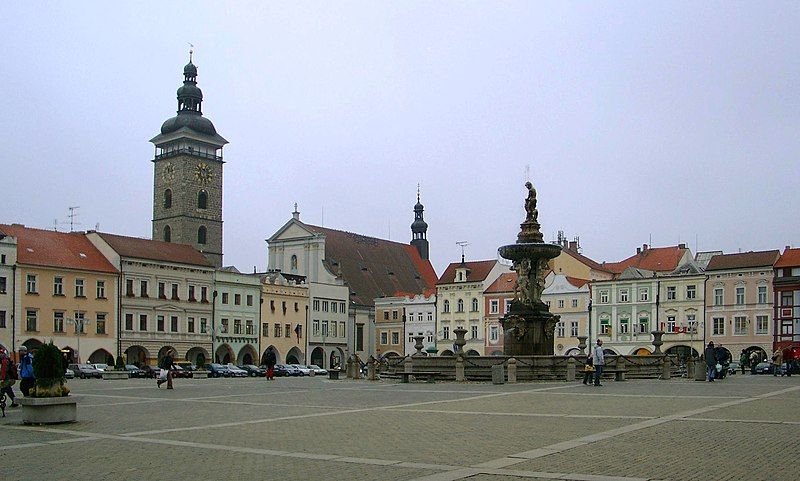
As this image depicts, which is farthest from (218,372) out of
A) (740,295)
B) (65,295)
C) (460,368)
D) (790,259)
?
(790,259)

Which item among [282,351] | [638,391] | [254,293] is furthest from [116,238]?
[638,391]

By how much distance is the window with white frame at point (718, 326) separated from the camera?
7534 cm

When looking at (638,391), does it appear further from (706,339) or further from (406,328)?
(406,328)

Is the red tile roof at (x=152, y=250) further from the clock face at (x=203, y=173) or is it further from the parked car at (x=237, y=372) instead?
the clock face at (x=203, y=173)

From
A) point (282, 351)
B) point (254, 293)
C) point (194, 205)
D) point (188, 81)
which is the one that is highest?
point (188, 81)

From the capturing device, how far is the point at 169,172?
109 meters

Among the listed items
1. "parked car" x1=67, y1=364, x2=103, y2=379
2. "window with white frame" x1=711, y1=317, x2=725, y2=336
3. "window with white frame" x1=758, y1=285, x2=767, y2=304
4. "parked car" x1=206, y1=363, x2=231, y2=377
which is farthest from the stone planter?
"window with white frame" x1=711, y1=317, x2=725, y2=336

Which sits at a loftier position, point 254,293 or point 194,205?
point 194,205

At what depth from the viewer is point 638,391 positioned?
89.5 feet

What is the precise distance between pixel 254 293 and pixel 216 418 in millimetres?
66539

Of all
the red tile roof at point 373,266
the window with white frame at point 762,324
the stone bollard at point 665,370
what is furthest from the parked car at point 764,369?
the red tile roof at point 373,266

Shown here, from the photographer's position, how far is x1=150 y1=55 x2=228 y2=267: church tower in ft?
349

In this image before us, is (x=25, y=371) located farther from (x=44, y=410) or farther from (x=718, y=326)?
(x=718, y=326)

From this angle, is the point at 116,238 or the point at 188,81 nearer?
the point at 116,238
